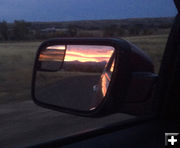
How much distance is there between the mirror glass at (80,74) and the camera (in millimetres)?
3246

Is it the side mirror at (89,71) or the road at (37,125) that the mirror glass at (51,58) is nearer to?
the side mirror at (89,71)

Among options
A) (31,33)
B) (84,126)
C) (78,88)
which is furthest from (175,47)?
(31,33)

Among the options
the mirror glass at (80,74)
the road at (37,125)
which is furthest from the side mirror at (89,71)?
the road at (37,125)

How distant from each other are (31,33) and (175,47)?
16641mm

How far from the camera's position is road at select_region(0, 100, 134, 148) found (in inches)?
188

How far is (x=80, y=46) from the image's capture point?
3.40 m

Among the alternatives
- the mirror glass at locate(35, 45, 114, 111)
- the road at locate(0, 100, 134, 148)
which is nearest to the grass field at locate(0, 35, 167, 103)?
the road at locate(0, 100, 134, 148)

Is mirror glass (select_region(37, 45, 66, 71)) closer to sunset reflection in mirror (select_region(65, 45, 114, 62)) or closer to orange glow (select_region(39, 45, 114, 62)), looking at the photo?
orange glow (select_region(39, 45, 114, 62))

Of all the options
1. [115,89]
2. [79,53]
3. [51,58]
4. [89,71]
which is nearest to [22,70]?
[51,58]

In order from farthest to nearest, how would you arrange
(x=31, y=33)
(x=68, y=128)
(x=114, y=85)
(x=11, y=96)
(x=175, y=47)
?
(x=31, y=33)
(x=11, y=96)
(x=68, y=128)
(x=175, y=47)
(x=114, y=85)

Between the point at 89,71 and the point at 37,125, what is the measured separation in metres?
2.47

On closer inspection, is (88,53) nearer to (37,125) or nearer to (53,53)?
(53,53)

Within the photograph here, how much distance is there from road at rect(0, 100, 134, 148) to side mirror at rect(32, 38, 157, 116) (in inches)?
34.4

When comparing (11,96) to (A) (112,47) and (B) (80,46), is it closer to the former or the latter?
(B) (80,46)
